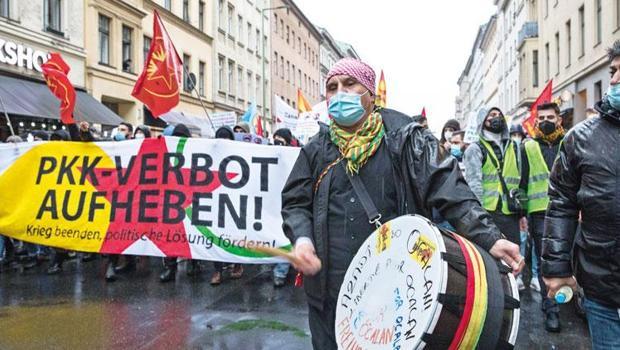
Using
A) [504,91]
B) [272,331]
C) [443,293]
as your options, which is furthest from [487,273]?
[504,91]

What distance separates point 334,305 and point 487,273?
2.90 ft

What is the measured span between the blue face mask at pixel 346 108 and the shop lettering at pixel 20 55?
15.4 m

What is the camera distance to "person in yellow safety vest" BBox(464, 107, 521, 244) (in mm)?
5586

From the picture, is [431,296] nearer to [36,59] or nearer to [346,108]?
[346,108]

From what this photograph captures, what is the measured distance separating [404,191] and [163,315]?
3862 millimetres

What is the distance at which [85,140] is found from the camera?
7.72 meters

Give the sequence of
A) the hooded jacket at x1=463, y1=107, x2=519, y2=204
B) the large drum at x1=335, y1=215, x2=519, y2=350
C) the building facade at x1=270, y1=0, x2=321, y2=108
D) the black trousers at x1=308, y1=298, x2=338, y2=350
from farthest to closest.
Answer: the building facade at x1=270, y1=0, x2=321, y2=108
the hooded jacket at x1=463, y1=107, x2=519, y2=204
the black trousers at x1=308, y1=298, x2=338, y2=350
the large drum at x1=335, y1=215, x2=519, y2=350

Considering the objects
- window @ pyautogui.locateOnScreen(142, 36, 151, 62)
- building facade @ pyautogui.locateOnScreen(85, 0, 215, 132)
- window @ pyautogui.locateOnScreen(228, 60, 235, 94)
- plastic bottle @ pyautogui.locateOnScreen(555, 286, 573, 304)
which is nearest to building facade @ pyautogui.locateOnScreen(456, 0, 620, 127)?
plastic bottle @ pyautogui.locateOnScreen(555, 286, 573, 304)

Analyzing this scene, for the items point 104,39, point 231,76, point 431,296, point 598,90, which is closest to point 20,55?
point 104,39

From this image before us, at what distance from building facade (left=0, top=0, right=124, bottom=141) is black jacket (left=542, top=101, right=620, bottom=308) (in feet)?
47.4

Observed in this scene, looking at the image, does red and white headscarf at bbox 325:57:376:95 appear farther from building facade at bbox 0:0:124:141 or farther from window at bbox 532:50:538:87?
window at bbox 532:50:538:87

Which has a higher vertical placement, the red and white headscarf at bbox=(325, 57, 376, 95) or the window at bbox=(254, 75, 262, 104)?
the window at bbox=(254, 75, 262, 104)

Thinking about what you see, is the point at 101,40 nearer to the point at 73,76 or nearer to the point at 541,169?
the point at 73,76

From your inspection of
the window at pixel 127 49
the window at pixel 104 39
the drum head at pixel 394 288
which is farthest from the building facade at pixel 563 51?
the window at pixel 127 49
